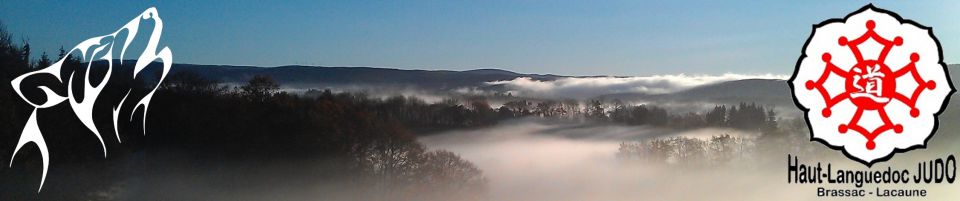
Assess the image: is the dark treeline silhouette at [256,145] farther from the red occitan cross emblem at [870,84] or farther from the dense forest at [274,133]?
the red occitan cross emblem at [870,84]

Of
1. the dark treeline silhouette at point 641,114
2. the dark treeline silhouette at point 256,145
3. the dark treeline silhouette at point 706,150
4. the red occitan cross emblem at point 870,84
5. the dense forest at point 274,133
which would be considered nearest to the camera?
the red occitan cross emblem at point 870,84

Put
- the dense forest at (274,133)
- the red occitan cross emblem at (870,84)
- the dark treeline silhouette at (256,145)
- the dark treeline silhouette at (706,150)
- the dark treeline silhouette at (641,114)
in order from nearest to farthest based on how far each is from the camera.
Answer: the red occitan cross emblem at (870,84) < the dense forest at (274,133) < the dark treeline silhouette at (256,145) < the dark treeline silhouette at (641,114) < the dark treeline silhouette at (706,150)

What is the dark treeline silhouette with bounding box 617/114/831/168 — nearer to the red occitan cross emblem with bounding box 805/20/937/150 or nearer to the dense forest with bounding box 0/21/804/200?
the dense forest with bounding box 0/21/804/200

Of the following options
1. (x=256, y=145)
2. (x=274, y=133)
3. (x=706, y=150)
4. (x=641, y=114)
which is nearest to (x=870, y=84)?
(x=641, y=114)

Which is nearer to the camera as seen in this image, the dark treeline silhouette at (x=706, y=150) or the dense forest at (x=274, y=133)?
the dense forest at (x=274, y=133)

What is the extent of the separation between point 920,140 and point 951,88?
0.69 m

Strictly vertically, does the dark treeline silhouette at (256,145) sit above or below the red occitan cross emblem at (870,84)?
below

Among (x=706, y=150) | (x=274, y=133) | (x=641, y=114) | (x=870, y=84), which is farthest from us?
(x=706, y=150)

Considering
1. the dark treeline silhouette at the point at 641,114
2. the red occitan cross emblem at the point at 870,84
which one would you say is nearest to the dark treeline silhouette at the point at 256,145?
the dark treeline silhouette at the point at 641,114

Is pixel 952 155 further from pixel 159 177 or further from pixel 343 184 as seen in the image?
pixel 159 177

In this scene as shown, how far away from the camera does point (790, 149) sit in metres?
11.4

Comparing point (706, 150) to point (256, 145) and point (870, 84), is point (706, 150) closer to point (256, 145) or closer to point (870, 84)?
point (870, 84)

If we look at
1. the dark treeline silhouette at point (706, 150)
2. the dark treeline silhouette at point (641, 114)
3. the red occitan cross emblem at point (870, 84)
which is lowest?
the dark treeline silhouette at point (706, 150)

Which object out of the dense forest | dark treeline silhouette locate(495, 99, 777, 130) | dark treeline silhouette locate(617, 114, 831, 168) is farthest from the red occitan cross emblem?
dark treeline silhouette locate(617, 114, 831, 168)
